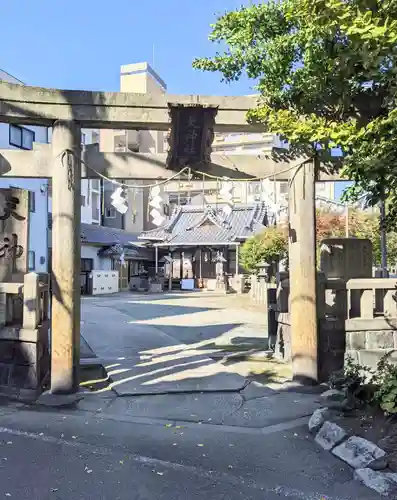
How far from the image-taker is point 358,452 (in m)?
4.29

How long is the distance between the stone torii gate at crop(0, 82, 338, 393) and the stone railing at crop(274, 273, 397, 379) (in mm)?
463

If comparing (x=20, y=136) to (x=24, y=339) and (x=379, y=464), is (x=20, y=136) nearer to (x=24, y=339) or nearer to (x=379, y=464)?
(x=24, y=339)

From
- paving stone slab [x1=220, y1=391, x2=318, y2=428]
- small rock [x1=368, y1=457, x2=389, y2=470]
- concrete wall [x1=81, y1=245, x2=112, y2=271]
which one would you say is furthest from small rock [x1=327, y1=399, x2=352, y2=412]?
concrete wall [x1=81, y1=245, x2=112, y2=271]

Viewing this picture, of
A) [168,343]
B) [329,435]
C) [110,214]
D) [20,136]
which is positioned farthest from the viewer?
[110,214]

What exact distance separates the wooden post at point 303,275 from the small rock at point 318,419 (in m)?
1.64

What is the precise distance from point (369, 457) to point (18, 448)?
11.4ft

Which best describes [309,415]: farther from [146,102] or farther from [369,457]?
[146,102]

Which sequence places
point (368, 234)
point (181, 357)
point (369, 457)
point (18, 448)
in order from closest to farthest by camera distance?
1. point (369, 457)
2. point (18, 448)
3. point (181, 357)
4. point (368, 234)

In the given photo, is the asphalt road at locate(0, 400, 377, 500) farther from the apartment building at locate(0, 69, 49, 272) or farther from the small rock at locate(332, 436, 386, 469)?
the apartment building at locate(0, 69, 49, 272)

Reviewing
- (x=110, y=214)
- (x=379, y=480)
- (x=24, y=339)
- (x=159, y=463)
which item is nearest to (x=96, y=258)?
(x=110, y=214)

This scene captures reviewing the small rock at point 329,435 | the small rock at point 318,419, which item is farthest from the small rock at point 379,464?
the small rock at point 318,419

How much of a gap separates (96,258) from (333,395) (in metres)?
27.6

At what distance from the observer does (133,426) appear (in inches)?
216

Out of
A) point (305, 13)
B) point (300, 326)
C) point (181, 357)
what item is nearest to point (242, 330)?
point (181, 357)
